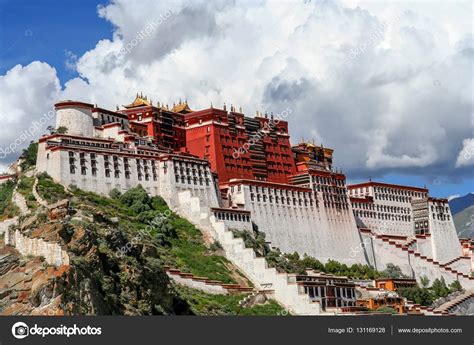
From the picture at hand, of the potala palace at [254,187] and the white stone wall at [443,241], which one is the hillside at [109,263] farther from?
the white stone wall at [443,241]

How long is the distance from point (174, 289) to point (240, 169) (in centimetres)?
3764

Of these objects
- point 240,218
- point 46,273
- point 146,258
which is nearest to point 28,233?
point 46,273

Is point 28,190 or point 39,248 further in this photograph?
point 28,190

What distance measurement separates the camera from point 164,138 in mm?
103188

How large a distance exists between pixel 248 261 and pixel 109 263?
92.7ft

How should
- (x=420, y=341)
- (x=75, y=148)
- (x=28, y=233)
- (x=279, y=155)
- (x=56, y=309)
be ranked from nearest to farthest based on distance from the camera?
(x=420, y=341)
(x=56, y=309)
(x=28, y=233)
(x=75, y=148)
(x=279, y=155)

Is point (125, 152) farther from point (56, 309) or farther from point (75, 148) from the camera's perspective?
point (56, 309)

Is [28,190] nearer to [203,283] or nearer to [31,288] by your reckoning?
[203,283]

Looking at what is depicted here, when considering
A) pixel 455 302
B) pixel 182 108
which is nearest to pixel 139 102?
pixel 182 108

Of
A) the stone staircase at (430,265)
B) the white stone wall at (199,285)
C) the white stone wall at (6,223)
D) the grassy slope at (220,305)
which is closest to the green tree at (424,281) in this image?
the stone staircase at (430,265)

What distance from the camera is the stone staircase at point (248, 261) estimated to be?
262 feet

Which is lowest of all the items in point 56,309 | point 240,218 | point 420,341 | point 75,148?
point 420,341

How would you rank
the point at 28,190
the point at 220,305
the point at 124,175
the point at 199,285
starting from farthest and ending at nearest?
the point at 124,175
the point at 28,190
the point at 199,285
the point at 220,305

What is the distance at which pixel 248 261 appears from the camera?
8575 cm
